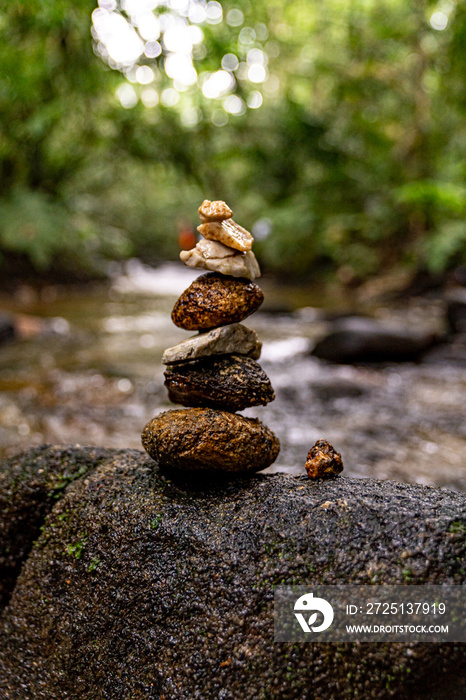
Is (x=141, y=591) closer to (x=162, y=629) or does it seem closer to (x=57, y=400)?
(x=162, y=629)

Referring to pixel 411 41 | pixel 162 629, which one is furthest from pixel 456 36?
pixel 162 629

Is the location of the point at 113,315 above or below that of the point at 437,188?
below

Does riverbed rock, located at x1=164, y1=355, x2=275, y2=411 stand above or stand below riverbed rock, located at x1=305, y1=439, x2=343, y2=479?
above

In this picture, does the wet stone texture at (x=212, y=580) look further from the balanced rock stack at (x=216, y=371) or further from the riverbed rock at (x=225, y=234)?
the riverbed rock at (x=225, y=234)

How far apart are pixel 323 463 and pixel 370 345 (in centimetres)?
588

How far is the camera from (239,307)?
2.24m

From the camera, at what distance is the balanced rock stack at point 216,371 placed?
6.75ft

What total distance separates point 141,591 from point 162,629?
6.4 inches

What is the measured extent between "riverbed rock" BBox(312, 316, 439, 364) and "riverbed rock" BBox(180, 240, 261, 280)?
5.77 m

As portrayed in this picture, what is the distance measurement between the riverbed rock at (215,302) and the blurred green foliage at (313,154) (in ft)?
20.7

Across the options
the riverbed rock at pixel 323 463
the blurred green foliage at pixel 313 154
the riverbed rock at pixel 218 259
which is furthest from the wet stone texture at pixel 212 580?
the blurred green foliage at pixel 313 154

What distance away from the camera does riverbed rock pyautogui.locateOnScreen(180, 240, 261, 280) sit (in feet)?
7.09

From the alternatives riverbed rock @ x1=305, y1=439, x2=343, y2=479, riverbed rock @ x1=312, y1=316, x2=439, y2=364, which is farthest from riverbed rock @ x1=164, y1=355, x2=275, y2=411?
riverbed rock @ x1=312, y1=316, x2=439, y2=364

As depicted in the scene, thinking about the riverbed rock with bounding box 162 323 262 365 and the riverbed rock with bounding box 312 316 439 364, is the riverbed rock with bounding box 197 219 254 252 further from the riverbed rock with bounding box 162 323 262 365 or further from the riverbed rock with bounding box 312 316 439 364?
the riverbed rock with bounding box 312 316 439 364
